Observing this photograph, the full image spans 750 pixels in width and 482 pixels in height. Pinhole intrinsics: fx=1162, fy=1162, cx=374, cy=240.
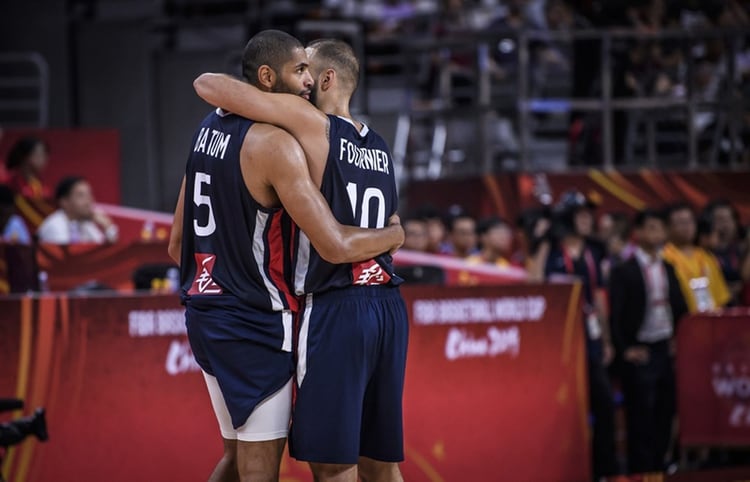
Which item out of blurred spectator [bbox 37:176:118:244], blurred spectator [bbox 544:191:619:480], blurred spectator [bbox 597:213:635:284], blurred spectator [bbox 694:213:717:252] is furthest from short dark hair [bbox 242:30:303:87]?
blurred spectator [bbox 597:213:635:284]

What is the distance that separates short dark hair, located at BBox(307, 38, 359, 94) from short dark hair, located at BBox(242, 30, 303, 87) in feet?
0.69

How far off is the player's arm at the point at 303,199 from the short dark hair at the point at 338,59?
18.2 inches

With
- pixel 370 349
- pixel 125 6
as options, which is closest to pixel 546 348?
pixel 370 349

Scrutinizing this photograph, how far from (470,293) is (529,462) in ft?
4.00

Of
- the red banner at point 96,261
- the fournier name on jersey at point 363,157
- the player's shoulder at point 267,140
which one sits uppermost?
the player's shoulder at point 267,140

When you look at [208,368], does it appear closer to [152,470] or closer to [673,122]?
[152,470]

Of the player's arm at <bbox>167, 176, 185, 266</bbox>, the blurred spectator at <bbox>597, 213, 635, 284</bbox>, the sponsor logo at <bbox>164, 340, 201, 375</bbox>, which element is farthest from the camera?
the blurred spectator at <bbox>597, 213, 635, 284</bbox>

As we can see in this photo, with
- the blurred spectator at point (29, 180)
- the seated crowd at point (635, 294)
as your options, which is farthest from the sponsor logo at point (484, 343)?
the blurred spectator at point (29, 180)

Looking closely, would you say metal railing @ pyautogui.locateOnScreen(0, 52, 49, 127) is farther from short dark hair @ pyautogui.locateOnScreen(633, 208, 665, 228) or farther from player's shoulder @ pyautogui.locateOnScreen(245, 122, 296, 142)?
player's shoulder @ pyautogui.locateOnScreen(245, 122, 296, 142)

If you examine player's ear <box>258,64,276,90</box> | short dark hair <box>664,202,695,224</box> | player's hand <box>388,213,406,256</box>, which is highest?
player's ear <box>258,64,276,90</box>

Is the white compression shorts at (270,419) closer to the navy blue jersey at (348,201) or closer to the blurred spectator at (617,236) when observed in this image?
the navy blue jersey at (348,201)

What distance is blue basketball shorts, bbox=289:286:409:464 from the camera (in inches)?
170

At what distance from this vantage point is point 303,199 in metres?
4.19

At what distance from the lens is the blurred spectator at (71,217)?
9.66 m
